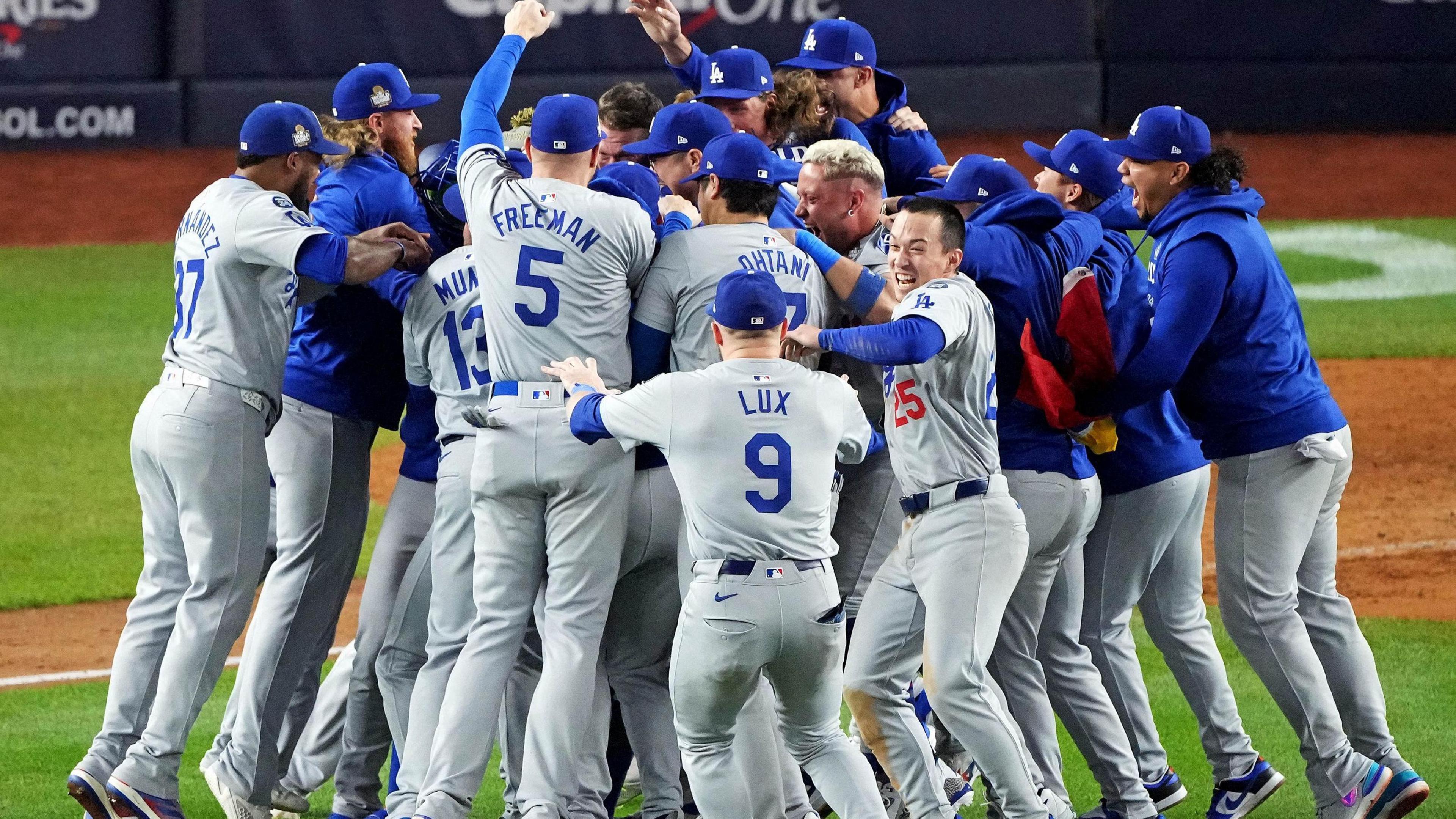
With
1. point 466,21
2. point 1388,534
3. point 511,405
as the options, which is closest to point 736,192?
point 511,405

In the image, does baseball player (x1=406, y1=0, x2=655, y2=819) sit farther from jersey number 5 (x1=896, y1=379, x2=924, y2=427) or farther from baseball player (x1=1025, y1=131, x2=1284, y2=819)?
baseball player (x1=1025, y1=131, x2=1284, y2=819)

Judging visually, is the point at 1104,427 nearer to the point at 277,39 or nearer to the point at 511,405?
the point at 511,405

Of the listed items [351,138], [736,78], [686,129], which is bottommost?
[351,138]

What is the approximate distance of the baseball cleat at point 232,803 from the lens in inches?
202

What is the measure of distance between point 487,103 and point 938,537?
170cm

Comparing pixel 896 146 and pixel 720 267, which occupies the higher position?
pixel 896 146

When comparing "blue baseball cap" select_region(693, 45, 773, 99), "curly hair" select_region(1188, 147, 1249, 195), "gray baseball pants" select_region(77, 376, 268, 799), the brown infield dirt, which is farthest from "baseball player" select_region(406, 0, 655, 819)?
the brown infield dirt

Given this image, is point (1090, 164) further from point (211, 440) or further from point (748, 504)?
point (211, 440)

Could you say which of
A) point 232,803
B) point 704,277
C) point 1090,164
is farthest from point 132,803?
point 1090,164

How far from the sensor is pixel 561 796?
458 centimetres

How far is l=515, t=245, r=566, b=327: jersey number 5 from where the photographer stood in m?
4.57

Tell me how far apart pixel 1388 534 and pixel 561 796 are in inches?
234

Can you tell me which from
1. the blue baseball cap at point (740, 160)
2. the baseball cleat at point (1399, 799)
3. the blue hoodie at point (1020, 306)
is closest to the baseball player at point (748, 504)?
the blue baseball cap at point (740, 160)

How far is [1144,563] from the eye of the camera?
5.27 m
